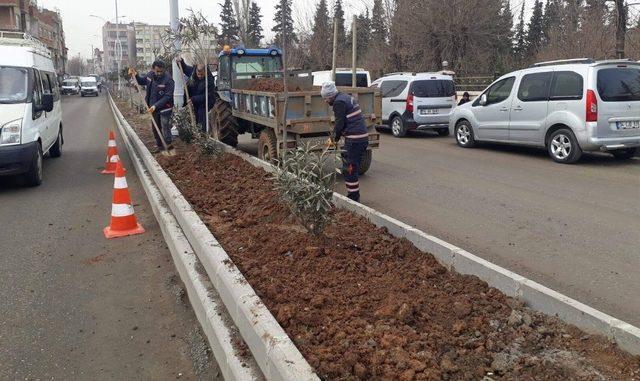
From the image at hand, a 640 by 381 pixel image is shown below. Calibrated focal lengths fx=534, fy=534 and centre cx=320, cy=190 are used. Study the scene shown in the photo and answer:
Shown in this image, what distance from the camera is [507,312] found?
144 inches

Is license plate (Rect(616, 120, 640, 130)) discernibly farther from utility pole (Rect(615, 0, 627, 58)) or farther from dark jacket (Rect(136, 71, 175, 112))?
dark jacket (Rect(136, 71, 175, 112))

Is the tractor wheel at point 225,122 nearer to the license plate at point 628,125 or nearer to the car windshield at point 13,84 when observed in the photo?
the car windshield at point 13,84

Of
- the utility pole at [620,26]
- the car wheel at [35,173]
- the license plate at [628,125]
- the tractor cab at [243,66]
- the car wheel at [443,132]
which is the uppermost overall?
the utility pole at [620,26]

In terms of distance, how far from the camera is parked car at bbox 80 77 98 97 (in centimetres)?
5784

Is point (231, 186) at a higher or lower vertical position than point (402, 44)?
lower

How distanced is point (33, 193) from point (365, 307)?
7.00m

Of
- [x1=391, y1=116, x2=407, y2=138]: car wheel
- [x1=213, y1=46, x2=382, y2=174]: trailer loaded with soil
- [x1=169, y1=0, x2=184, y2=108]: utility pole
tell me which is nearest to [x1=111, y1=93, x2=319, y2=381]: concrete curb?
[x1=213, y1=46, x2=382, y2=174]: trailer loaded with soil

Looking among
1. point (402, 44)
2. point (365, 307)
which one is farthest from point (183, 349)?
point (402, 44)

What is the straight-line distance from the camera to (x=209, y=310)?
372cm

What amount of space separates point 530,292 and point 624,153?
922 cm

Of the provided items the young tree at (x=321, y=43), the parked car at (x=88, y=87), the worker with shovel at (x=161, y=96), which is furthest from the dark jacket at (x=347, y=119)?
the parked car at (x=88, y=87)

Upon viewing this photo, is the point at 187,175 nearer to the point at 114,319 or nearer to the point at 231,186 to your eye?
the point at 231,186

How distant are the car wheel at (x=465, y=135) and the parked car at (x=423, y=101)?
204cm

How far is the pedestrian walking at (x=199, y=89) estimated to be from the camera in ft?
38.8
